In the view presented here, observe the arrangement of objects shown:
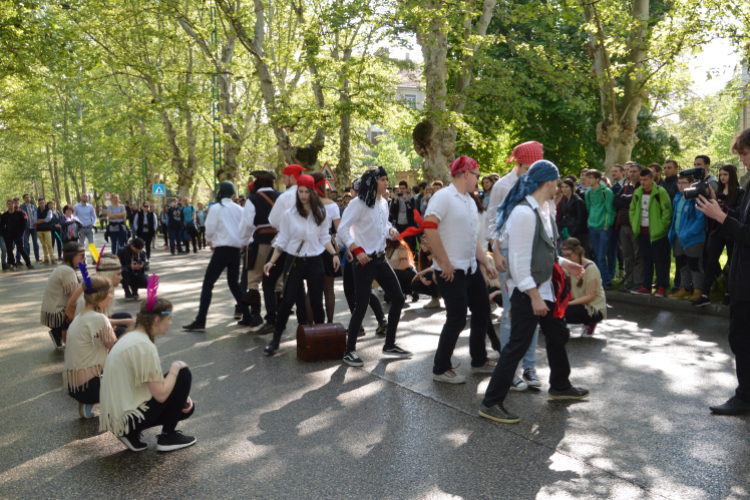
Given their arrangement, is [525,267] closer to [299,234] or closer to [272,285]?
[299,234]

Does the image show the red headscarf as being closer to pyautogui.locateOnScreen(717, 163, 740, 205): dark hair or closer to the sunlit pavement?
the sunlit pavement

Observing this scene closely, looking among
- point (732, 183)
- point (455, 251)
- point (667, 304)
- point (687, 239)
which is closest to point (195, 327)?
point (455, 251)

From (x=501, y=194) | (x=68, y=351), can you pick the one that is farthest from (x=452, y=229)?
(x=68, y=351)

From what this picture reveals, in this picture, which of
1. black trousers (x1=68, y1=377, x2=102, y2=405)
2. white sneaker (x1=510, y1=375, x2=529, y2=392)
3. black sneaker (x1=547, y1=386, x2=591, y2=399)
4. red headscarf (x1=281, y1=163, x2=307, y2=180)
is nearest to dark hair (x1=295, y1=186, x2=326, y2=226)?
red headscarf (x1=281, y1=163, x2=307, y2=180)

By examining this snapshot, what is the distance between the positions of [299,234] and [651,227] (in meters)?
5.91

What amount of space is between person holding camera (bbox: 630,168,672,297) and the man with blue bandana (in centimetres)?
572

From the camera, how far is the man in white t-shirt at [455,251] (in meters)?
5.61

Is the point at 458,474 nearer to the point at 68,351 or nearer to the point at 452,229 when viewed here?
the point at 452,229

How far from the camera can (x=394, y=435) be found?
4641 mm

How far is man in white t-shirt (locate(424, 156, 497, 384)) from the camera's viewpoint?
5609mm

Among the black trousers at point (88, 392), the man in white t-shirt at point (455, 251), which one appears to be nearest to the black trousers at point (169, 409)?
the black trousers at point (88, 392)

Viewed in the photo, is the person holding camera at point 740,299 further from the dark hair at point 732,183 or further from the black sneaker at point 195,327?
the black sneaker at point 195,327

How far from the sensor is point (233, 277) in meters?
8.93

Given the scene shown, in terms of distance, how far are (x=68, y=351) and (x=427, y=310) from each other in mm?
5978
